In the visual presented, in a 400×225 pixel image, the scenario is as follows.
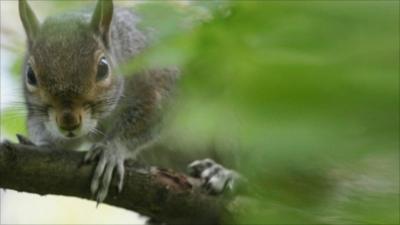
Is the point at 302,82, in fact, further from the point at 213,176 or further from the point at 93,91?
the point at 213,176

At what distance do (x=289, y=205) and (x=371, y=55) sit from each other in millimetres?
108

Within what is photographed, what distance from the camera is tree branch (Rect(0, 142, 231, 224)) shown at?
1098 millimetres

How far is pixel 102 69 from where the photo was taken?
3.84ft

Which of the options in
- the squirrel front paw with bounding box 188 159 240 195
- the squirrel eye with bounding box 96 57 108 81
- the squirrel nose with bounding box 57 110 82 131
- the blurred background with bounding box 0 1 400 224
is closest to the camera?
the blurred background with bounding box 0 1 400 224

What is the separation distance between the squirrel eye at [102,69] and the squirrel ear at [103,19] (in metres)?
0.06

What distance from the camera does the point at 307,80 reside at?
24cm

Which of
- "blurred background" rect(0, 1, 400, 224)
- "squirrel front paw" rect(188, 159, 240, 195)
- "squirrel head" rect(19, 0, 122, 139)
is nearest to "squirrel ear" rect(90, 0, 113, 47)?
"squirrel head" rect(19, 0, 122, 139)

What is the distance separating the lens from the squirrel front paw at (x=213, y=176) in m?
1.30

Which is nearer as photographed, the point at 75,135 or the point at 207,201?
the point at 75,135

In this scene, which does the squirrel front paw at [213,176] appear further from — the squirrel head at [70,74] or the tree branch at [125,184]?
the squirrel head at [70,74]

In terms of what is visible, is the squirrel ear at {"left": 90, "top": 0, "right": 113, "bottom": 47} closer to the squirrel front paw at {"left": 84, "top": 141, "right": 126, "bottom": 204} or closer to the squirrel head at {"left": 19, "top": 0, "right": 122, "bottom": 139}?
the squirrel head at {"left": 19, "top": 0, "right": 122, "bottom": 139}

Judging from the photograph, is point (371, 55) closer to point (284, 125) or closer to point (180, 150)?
point (284, 125)

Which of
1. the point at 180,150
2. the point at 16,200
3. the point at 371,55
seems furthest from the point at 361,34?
the point at 16,200

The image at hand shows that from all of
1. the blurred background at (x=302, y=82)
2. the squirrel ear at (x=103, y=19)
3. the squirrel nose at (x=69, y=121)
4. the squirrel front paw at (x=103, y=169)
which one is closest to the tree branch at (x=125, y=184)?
the squirrel front paw at (x=103, y=169)
